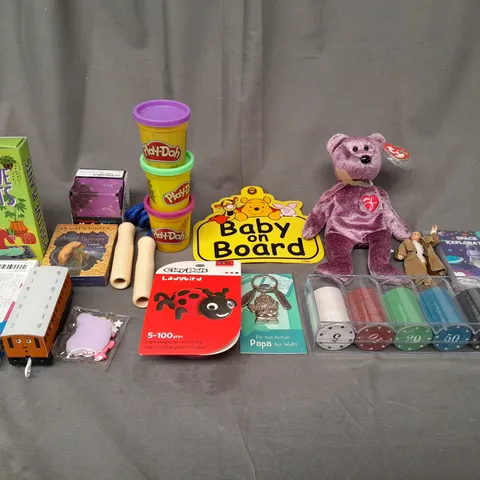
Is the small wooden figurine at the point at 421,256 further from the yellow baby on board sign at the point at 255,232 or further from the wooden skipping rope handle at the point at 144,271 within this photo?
the wooden skipping rope handle at the point at 144,271

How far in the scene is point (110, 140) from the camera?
129cm

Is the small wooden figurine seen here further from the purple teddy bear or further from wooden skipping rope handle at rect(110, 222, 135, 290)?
wooden skipping rope handle at rect(110, 222, 135, 290)

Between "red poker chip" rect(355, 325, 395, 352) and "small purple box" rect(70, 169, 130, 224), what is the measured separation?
23.7 inches

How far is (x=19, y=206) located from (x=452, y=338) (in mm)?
864

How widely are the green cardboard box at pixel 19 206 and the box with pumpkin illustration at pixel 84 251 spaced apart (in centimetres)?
4

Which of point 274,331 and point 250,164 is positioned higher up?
point 250,164

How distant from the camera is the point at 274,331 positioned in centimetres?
92

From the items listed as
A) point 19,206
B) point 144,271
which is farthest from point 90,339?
point 19,206

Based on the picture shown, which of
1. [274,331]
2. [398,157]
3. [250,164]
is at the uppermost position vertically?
[398,157]

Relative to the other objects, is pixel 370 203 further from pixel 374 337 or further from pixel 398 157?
pixel 374 337

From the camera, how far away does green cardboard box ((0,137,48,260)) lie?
918 millimetres

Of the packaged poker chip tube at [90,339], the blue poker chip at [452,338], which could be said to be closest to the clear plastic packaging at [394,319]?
the blue poker chip at [452,338]

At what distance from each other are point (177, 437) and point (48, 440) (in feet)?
0.63

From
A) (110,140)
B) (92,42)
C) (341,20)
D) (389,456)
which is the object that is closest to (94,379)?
(389,456)
